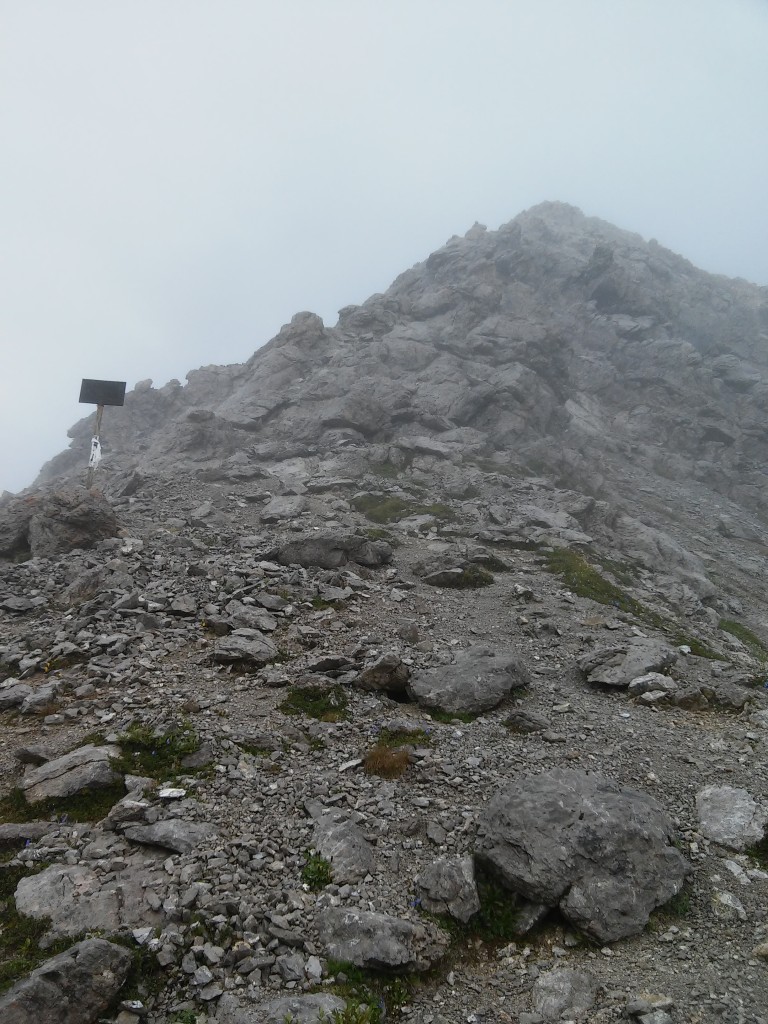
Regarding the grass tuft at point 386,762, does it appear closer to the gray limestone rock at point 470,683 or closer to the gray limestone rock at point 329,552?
the gray limestone rock at point 470,683

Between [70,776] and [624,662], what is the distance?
17.0 m

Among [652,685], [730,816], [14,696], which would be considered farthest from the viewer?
[652,685]

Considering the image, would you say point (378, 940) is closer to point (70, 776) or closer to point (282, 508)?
point (70, 776)

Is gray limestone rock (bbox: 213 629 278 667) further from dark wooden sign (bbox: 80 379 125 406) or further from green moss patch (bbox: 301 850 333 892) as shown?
dark wooden sign (bbox: 80 379 125 406)

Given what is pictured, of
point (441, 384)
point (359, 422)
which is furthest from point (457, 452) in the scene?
point (441, 384)

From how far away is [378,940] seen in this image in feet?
29.7

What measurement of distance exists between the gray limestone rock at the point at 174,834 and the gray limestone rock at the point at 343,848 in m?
2.07

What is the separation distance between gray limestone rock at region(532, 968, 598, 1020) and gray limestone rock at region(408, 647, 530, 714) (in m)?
7.77

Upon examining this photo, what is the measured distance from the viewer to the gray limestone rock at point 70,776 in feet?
38.1

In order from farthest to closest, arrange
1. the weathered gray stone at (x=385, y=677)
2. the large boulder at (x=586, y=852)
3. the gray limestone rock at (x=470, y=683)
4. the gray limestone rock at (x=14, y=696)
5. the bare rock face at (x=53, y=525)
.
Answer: the bare rock face at (x=53, y=525), the weathered gray stone at (x=385, y=677), the gray limestone rock at (x=470, y=683), the gray limestone rock at (x=14, y=696), the large boulder at (x=586, y=852)

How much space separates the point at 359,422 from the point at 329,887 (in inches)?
2247

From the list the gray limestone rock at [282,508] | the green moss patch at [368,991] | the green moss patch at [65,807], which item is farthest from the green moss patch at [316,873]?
the gray limestone rock at [282,508]

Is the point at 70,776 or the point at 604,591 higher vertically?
the point at 70,776

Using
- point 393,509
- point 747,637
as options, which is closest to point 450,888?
point 747,637
